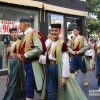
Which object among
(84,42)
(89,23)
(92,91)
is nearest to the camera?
(92,91)

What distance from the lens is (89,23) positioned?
24.0 meters

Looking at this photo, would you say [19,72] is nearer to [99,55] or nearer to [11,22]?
[99,55]

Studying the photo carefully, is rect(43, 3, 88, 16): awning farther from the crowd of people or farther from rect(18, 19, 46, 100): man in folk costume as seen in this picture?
rect(18, 19, 46, 100): man in folk costume

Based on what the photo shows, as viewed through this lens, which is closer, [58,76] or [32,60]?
[58,76]

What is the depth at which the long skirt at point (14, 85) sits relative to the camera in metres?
5.39

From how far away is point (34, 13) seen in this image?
1212 centimetres

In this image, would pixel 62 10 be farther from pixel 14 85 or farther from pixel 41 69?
pixel 41 69

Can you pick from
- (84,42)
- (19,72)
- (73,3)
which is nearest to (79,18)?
(73,3)

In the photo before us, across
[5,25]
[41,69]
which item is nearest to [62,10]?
[5,25]

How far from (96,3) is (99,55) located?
18468mm

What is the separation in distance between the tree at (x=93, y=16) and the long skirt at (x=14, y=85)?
19195mm

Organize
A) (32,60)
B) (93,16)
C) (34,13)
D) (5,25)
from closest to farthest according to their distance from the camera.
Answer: (32,60), (5,25), (34,13), (93,16)

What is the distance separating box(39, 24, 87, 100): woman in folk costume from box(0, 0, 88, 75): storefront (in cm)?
405

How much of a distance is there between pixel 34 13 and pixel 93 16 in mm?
14858
